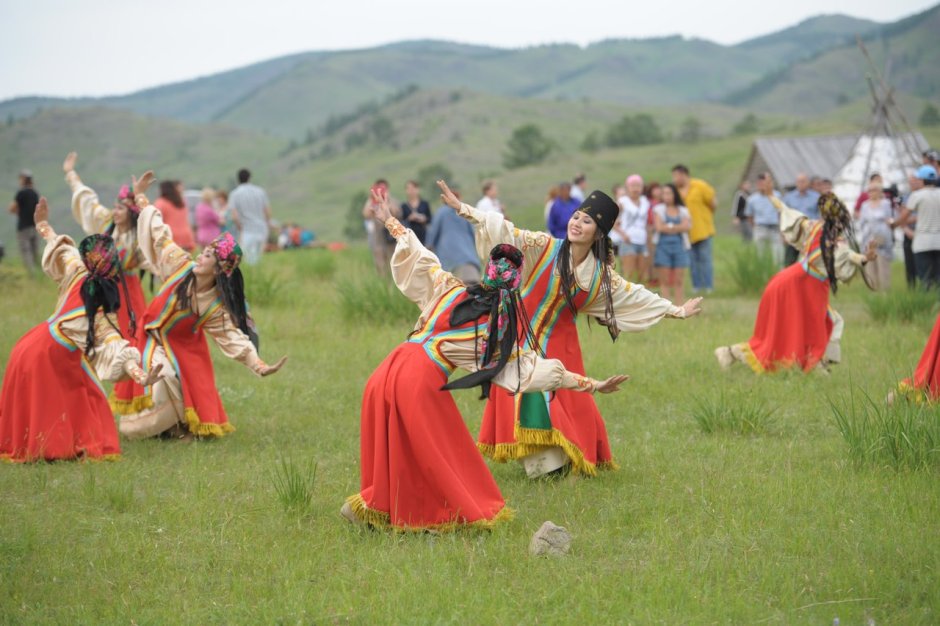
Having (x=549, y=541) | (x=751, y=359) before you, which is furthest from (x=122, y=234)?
(x=751, y=359)

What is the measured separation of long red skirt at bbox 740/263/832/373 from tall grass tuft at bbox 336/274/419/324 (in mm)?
4434

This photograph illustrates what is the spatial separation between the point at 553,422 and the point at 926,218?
7958 millimetres

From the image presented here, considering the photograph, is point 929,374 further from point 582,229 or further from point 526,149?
point 526,149

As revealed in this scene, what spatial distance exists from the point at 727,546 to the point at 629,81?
17898 cm

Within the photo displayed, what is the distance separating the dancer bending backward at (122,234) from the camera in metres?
8.35

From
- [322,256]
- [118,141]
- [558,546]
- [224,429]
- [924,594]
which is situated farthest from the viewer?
[118,141]

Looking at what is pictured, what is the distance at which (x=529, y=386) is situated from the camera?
5605 millimetres

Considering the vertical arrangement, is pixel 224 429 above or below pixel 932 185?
below

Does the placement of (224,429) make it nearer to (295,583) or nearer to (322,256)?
(295,583)

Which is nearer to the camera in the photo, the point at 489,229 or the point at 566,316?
the point at 489,229

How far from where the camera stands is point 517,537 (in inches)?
223

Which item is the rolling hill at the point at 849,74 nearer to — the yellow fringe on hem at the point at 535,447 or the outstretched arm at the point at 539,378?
the yellow fringe on hem at the point at 535,447

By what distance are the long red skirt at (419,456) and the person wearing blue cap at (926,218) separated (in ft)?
28.6

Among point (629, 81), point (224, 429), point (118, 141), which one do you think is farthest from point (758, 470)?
point (629, 81)
